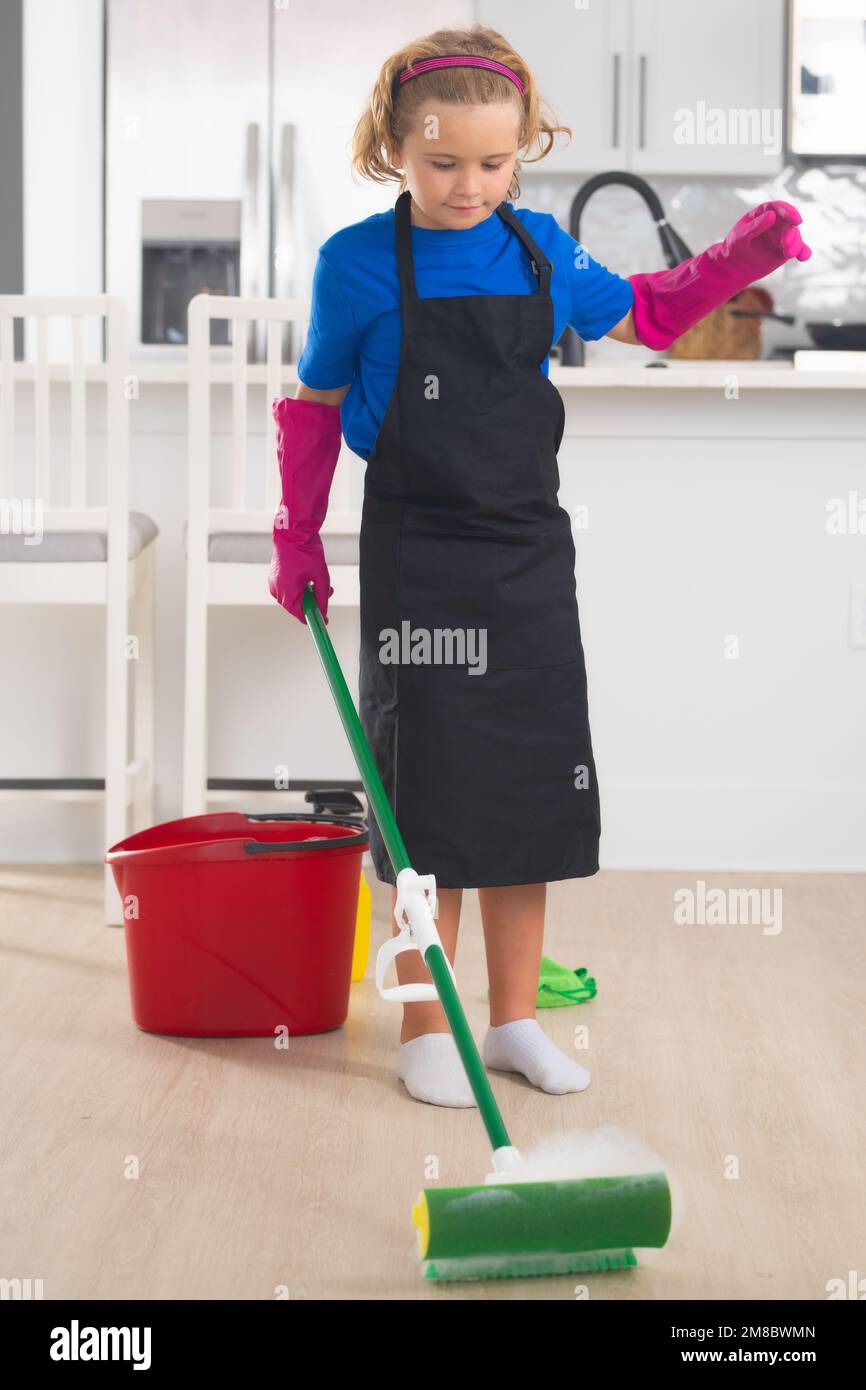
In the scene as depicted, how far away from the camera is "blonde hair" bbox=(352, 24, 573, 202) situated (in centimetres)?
144

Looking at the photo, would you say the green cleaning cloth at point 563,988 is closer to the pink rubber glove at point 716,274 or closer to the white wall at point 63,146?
the pink rubber glove at point 716,274

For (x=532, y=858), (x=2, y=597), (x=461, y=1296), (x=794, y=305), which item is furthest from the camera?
(x=794, y=305)

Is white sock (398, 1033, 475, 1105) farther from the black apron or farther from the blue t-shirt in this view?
the blue t-shirt

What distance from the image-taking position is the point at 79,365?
2.26m

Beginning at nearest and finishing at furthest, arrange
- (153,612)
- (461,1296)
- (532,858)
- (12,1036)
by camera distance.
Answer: (461,1296) < (532,858) < (12,1036) < (153,612)

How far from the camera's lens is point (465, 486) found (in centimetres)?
154

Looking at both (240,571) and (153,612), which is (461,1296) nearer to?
(240,571)

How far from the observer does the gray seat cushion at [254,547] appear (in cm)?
231

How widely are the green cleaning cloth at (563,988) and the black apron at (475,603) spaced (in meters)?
0.36

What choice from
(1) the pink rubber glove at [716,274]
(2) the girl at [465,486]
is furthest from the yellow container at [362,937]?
(1) the pink rubber glove at [716,274]

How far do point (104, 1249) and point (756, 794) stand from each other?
1.63m

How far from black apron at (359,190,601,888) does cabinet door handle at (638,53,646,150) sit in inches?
101

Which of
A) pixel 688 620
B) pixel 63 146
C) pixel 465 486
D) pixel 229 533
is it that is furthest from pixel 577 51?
pixel 465 486

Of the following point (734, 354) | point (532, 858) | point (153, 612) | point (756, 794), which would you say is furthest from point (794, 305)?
point (532, 858)
